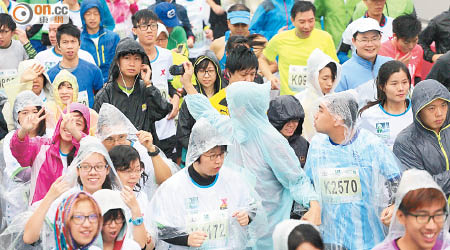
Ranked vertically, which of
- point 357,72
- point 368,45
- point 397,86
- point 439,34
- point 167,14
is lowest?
point 397,86

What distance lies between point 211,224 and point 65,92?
2959 millimetres

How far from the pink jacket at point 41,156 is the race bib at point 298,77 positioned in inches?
116

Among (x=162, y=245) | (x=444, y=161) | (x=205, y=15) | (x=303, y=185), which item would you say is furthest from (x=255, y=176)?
(x=205, y=15)

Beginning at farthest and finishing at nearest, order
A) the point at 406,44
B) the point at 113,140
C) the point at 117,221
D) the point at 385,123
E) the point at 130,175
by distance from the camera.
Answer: the point at 406,44
the point at 385,123
the point at 113,140
the point at 130,175
the point at 117,221

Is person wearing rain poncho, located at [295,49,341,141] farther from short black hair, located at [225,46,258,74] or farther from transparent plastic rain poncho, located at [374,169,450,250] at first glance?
transparent plastic rain poncho, located at [374,169,450,250]

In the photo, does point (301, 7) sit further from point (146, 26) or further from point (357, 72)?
point (146, 26)

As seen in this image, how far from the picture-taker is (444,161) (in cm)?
758

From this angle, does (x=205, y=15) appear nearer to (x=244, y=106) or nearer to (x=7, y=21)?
(x=7, y=21)

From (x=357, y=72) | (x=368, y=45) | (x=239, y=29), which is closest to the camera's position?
(x=357, y=72)

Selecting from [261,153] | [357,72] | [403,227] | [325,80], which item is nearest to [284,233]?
[403,227]

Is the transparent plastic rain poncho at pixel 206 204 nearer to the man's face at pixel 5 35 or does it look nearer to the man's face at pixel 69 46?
the man's face at pixel 69 46

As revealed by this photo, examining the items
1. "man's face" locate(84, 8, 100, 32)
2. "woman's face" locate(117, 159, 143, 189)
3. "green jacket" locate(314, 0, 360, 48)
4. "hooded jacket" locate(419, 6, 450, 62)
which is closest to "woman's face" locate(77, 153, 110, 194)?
"woman's face" locate(117, 159, 143, 189)

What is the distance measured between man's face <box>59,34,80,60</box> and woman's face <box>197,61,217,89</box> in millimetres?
1485

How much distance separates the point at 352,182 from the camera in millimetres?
7125
